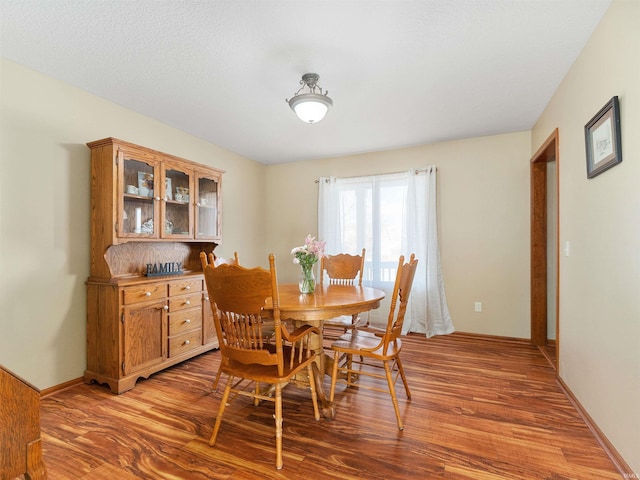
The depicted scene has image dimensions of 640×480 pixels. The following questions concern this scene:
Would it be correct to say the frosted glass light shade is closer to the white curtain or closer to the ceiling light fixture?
the ceiling light fixture

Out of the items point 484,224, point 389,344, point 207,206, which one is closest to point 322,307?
point 389,344

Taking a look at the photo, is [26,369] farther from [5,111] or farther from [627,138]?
[627,138]

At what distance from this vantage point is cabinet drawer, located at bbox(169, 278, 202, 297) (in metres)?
2.86

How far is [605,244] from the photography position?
179cm

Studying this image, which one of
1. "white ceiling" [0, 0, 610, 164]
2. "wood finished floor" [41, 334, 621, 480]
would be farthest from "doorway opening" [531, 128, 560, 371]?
"wood finished floor" [41, 334, 621, 480]

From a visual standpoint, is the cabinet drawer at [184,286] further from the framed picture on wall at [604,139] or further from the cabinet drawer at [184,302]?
the framed picture on wall at [604,139]

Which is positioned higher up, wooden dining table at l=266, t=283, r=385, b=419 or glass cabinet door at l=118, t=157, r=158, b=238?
glass cabinet door at l=118, t=157, r=158, b=238

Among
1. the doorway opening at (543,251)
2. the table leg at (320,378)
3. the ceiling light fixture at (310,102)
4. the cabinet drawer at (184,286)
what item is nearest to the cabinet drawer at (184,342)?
the cabinet drawer at (184,286)

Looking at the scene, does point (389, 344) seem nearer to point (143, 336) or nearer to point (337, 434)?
point (337, 434)

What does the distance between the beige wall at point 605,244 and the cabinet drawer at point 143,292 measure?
3.16 metres

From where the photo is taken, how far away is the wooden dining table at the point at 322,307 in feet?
6.09

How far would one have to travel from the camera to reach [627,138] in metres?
1.56

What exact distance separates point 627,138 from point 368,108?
75.9 inches

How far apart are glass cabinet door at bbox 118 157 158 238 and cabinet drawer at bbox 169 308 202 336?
775 mm
